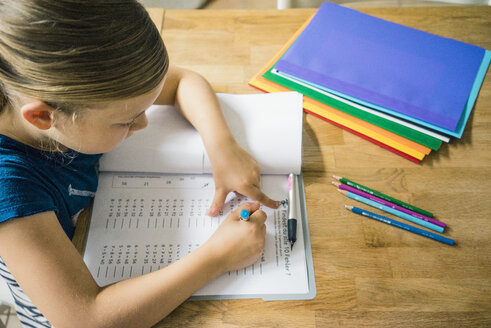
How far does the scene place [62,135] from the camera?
55cm

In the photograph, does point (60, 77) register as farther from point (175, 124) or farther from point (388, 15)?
point (388, 15)

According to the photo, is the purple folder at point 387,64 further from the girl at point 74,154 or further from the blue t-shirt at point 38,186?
the blue t-shirt at point 38,186

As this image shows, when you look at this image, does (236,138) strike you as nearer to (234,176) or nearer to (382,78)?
(234,176)

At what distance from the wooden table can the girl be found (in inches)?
2.7

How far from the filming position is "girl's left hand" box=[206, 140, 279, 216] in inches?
26.5

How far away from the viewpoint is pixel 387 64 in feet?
2.69

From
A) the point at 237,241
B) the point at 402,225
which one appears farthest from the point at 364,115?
the point at 237,241

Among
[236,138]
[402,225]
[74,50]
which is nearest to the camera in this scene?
[74,50]

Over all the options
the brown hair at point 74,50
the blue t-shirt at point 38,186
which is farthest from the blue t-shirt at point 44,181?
the brown hair at point 74,50

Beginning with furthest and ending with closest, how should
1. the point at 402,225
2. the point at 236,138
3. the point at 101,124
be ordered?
1. the point at 236,138
2. the point at 402,225
3. the point at 101,124

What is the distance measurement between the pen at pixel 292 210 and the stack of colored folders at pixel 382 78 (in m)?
0.17

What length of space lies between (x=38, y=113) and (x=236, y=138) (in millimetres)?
356

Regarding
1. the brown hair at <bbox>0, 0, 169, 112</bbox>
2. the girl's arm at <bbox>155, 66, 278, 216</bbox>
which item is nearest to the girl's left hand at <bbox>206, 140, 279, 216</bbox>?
the girl's arm at <bbox>155, 66, 278, 216</bbox>

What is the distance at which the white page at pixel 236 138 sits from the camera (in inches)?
28.0
